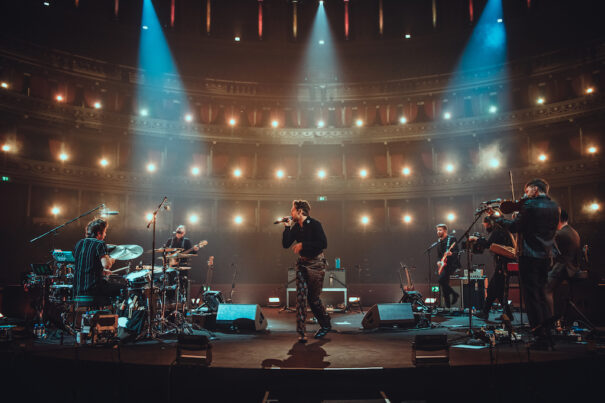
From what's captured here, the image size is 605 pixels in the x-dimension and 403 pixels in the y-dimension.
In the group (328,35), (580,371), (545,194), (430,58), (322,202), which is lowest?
(580,371)

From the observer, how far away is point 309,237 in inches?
255

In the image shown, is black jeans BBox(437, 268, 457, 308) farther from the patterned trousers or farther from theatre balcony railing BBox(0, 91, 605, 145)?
theatre balcony railing BBox(0, 91, 605, 145)

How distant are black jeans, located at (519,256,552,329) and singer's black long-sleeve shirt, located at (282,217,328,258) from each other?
280 cm

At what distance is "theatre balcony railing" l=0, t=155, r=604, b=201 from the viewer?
52.6 ft

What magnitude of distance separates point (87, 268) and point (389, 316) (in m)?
5.06

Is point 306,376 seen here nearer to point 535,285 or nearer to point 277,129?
point 535,285

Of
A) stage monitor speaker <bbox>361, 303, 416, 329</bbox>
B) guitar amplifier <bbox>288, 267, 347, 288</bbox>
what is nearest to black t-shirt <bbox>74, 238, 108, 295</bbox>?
stage monitor speaker <bbox>361, 303, 416, 329</bbox>

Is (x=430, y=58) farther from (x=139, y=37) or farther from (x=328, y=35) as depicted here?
(x=139, y=37)

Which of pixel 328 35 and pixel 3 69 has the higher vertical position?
pixel 328 35

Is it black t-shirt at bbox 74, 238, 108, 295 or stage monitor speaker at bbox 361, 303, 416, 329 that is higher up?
black t-shirt at bbox 74, 238, 108, 295

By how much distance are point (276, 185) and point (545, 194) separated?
14076 millimetres

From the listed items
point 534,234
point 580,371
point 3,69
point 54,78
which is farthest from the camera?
point 54,78

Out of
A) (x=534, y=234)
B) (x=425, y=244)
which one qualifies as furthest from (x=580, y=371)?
(x=425, y=244)

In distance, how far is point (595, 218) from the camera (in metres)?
15.8
